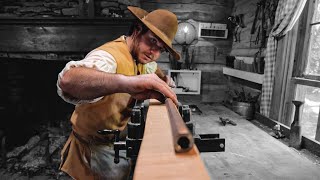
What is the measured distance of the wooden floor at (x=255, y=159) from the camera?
6.79 ft

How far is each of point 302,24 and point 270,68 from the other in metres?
0.77

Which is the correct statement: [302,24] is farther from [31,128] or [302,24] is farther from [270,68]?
[31,128]

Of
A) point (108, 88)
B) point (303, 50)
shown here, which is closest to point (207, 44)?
point (303, 50)

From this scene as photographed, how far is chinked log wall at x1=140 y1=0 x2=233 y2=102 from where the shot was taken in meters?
5.96

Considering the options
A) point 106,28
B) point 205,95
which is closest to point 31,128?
point 106,28

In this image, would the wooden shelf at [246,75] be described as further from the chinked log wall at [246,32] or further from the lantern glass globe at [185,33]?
the lantern glass globe at [185,33]

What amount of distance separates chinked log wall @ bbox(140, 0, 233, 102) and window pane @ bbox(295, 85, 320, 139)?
2181 millimetres

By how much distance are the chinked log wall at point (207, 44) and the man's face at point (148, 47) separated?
4.33m

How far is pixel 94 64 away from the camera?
129cm

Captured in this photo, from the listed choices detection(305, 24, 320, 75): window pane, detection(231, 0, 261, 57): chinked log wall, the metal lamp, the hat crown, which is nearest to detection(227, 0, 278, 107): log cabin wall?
detection(231, 0, 261, 57): chinked log wall

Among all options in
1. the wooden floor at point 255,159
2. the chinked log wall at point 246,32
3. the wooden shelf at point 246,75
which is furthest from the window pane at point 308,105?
the chinked log wall at point 246,32

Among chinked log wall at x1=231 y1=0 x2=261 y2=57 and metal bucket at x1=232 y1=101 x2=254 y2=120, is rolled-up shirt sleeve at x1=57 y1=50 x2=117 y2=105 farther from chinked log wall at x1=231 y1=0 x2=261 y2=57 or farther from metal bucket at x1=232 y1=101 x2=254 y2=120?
chinked log wall at x1=231 y1=0 x2=261 y2=57

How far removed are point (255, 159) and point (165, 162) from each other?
2.00 meters

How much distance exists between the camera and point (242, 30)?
5449 mm
